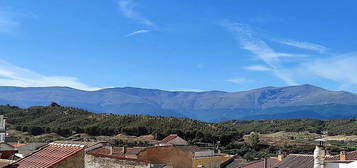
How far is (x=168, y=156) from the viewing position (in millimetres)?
39875

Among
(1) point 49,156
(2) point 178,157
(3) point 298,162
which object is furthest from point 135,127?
(1) point 49,156

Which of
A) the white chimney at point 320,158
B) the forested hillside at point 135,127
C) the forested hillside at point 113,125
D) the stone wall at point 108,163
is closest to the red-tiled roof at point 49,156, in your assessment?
the stone wall at point 108,163

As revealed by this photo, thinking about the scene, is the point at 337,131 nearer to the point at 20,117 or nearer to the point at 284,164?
the point at 20,117

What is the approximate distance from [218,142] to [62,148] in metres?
75.8

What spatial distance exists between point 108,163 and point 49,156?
863 centimetres

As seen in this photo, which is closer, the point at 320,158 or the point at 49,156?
the point at 49,156

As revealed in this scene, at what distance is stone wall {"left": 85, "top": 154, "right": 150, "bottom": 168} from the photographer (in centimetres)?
2158

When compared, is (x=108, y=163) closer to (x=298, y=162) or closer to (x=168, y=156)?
(x=298, y=162)

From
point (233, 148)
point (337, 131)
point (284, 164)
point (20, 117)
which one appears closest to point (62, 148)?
point (284, 164)

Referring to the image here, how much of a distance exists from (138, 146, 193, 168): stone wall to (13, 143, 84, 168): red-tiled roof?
2264 cm

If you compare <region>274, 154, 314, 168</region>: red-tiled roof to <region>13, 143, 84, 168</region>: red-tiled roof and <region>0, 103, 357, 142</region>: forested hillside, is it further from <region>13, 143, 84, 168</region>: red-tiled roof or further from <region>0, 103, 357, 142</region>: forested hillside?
<region>0, 103, 357, 142</region>: forested hillside

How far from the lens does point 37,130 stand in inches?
3834

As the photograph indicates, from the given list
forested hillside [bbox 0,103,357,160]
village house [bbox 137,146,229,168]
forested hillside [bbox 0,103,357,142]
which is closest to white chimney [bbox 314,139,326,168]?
village house [bbox 137,146,229,168]

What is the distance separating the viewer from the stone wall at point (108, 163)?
70.8ft
